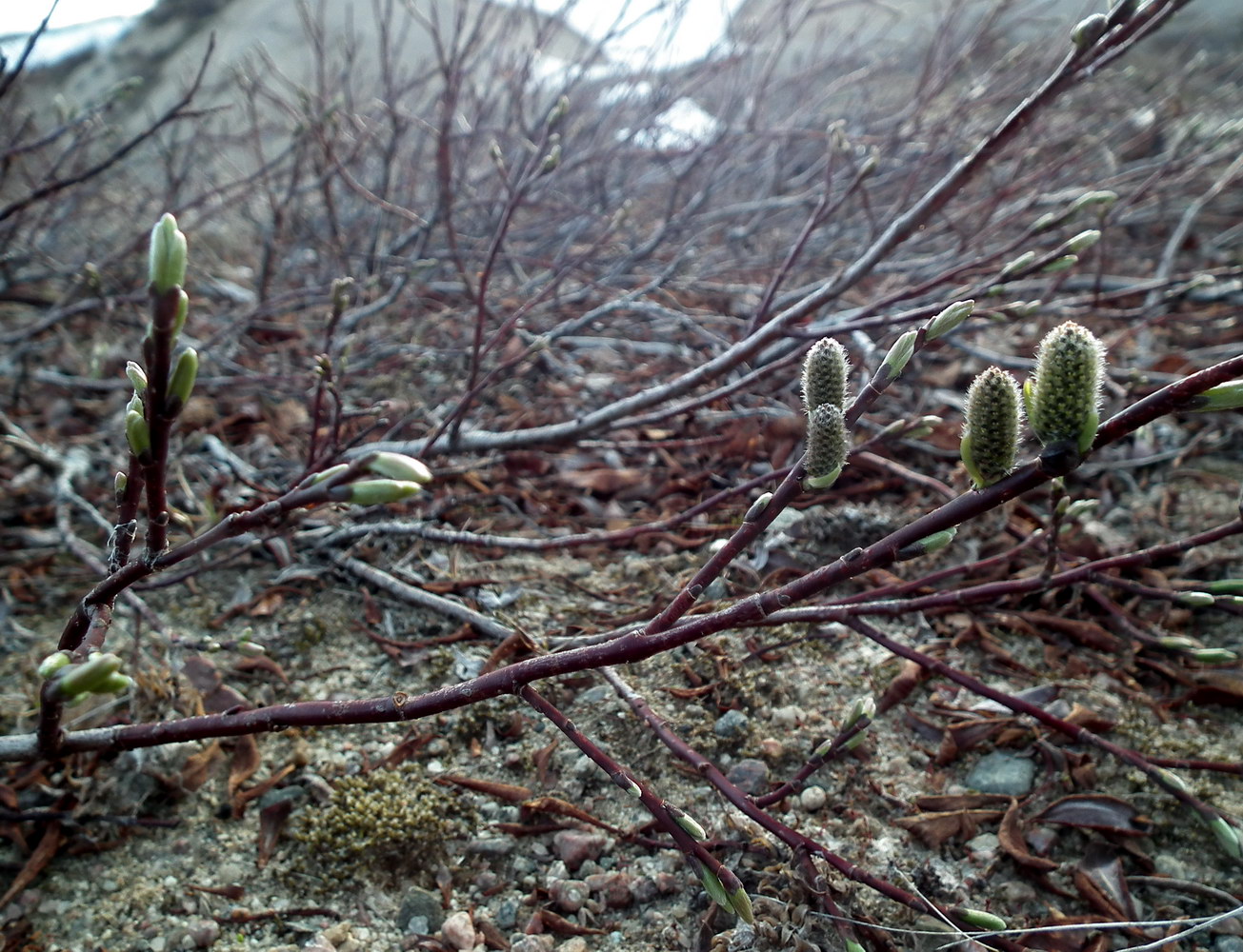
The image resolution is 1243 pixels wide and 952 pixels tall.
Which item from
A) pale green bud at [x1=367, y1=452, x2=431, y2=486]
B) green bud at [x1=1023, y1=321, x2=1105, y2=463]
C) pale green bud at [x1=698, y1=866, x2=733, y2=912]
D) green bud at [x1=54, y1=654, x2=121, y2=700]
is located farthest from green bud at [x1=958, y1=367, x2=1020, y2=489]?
green bud at [x1=54, y1=654, x2=121, y2=700]

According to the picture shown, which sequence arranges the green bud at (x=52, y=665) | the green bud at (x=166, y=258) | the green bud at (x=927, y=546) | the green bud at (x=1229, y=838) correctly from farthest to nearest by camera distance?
the green bud at (x=1229, y=838)
the green bud at (x=927, y=546)
the green bud at (x=52, y=665)
the green bud at (x=166, y=258)

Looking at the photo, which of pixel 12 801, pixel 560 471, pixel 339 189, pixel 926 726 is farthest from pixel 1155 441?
pixel 339 189

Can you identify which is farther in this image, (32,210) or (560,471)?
(32,210)

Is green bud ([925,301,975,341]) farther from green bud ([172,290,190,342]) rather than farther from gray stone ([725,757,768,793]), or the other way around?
gray stone ([725,757,768,793])

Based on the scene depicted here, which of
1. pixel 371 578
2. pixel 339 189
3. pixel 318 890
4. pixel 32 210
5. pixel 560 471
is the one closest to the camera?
pixel 318 890

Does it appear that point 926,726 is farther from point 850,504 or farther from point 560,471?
point 560,471

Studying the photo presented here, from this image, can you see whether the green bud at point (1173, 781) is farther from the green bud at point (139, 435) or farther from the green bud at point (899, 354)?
the green bud at point (139, 435)

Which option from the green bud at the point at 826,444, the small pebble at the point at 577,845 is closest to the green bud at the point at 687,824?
the small pebble at the point at 577,845
